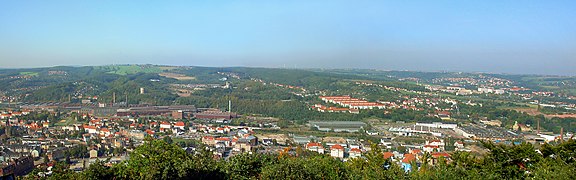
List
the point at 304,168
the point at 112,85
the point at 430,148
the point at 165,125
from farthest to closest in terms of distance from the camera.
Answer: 1. the point at 112,85
2. the point at 165,125
3. the point at 430,148
4. the point at 304,168

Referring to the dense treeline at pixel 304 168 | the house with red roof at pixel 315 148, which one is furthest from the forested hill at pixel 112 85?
the dense treeline at pixel 304 168

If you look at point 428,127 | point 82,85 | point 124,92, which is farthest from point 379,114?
point 82,85

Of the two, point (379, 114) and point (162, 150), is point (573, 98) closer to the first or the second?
point (379, 114)

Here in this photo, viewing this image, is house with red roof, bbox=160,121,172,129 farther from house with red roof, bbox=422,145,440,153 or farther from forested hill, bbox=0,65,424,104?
house with red roof, bbox=422,145,440,153

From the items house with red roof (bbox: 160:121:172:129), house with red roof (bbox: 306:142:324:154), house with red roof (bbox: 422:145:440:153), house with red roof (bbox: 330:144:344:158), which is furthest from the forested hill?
house with red roof (bbox: 422:145:440:153)


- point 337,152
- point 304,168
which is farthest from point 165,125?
point 304,168

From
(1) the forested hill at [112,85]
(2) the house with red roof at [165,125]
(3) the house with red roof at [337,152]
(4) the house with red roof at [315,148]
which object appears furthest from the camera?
(1) the forested hill at [112,85]

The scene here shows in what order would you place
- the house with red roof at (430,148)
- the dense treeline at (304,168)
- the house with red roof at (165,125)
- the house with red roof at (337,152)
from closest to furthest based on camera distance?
the dense treeline at (304,168)
the house with red roof at (337,152)
the house with red roof at (430,148)
the house with red roof at (165,125)

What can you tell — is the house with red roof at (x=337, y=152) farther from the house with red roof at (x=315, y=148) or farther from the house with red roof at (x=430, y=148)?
the house with red roof at (x=430, y=148)

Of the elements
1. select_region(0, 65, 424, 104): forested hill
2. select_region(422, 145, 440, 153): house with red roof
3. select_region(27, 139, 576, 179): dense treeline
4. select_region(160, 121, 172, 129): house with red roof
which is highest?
select_region(27, 139, 576, 179): dense treeline

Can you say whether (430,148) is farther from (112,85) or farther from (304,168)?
(112,85)
